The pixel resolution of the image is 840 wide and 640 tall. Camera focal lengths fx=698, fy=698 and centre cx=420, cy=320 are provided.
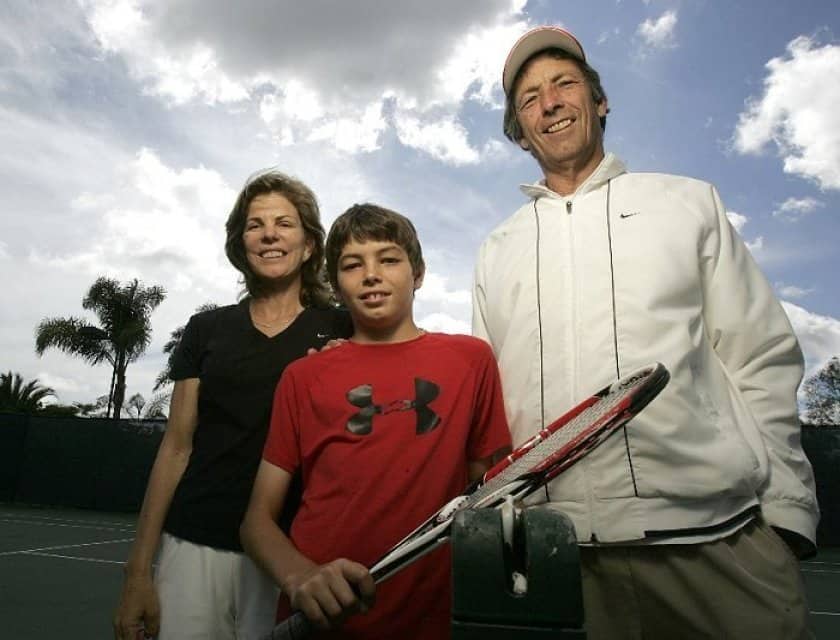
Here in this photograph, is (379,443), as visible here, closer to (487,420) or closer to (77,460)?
(487,420)

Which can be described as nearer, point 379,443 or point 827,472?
point 379,443

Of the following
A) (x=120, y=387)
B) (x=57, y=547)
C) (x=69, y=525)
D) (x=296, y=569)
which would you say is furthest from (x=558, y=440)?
(x=120, y=387)

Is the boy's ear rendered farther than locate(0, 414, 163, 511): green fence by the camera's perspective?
No

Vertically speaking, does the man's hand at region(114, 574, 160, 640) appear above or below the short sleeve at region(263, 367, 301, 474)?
below

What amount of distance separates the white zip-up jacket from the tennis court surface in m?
5.31

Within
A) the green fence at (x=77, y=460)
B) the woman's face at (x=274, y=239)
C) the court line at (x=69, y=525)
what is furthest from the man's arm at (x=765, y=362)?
the green fence at (x=77, y=460)

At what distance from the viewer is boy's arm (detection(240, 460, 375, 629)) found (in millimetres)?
1336

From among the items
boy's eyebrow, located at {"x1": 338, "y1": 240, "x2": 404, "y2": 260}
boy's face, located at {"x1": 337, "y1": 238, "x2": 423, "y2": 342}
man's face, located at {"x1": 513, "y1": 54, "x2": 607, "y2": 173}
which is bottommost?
boy's face, located at {"x1": 337, "y1": 238, "x2": 423, "y2": 342}

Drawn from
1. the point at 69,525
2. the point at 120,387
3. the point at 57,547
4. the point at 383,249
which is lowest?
the point at 57,547

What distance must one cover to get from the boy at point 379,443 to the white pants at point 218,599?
0.37 meters

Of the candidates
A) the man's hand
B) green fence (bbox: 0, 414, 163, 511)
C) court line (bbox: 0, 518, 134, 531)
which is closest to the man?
the man's hand

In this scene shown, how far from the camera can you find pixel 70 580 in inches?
329

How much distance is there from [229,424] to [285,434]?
0.43 m

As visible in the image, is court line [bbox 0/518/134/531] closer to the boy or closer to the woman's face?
the woman's face
